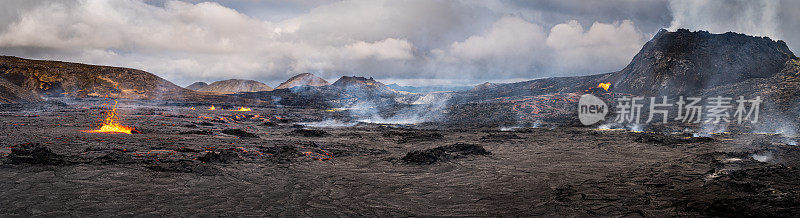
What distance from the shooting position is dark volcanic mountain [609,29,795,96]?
142 feet

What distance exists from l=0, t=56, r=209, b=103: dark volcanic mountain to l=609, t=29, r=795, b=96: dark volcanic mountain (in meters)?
110

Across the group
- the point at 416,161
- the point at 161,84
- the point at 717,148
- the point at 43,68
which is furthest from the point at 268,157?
the point at 161,84

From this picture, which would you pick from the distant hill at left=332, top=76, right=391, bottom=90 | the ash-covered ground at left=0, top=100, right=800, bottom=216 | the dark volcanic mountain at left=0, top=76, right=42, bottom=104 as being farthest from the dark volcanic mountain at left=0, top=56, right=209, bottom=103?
the ash-covered ground at left=0, top=100, right=800, bottom=216

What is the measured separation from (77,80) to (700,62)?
13884cm

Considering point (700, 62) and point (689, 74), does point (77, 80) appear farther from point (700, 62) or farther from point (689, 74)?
point (700, 62)

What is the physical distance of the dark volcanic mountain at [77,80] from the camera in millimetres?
90375

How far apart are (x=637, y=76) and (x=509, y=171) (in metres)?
53.3

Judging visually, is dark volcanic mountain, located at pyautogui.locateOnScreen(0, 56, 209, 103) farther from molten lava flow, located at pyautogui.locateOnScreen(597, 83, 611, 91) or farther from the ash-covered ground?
the ash-covered ground

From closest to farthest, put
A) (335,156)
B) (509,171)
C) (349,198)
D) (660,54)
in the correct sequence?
(349,198) → (509,171) → (335,156) → (660,54)

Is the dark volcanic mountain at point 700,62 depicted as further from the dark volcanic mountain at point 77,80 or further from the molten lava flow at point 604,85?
the dark volcanic mountain at point 77,80

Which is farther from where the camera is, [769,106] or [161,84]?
[161,84]

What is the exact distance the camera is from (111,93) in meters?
96.6

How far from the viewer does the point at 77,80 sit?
3917 inches

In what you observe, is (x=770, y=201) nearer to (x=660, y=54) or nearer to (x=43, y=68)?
(x=660, y=54)
